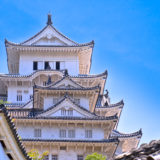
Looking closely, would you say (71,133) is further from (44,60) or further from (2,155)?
(2,155)

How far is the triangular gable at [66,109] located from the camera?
126ft

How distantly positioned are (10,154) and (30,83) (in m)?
35.4

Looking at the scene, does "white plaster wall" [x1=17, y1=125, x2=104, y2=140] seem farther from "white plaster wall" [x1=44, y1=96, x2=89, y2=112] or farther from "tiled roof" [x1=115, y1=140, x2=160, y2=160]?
"tiled roof" [x1=115, y1=140, x2=160, y2=160]

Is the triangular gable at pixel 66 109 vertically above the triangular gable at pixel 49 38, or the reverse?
the triangular gable at pixel 49 38

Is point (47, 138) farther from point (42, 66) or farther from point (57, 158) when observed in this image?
point (42, 66)

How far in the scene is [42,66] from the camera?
5441cm

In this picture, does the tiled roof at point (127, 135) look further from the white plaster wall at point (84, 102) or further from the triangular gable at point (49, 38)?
the triangular gable at point (49, 38)

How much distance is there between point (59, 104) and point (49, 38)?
1856 centimetres

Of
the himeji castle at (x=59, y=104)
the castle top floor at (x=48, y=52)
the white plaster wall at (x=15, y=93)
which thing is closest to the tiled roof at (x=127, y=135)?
the himeji castle at (x=59, y=104)

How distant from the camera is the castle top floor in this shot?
54.1 meters

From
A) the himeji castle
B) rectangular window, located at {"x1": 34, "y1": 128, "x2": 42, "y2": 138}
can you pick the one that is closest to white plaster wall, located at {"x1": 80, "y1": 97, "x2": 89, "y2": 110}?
the himeji castle

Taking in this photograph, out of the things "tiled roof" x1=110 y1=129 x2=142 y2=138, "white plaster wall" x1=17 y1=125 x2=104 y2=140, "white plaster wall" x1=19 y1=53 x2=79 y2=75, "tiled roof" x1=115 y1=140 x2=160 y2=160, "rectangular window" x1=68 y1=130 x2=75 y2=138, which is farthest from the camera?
"white plaster wall" x1=19 y1=53 x2=79 y2=75

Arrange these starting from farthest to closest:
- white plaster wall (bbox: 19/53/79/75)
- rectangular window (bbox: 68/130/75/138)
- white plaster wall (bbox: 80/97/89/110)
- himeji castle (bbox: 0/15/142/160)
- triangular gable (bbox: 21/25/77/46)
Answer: triangular gable (bbox: 21/25/77/46)
white plaster wall (bbox: 19/53/79/75)
white plaster wall (bbox: 80/97/89/110)
rectangular window (bbox: 68/130/75/138)
himeji castle (bbox: 0/15/142/160)

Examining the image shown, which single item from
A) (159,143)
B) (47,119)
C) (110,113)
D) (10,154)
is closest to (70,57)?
(110,113)
